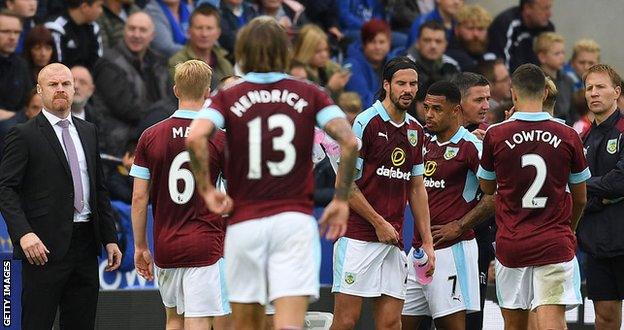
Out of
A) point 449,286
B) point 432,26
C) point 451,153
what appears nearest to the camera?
point 449,286

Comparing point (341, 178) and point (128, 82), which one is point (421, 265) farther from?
point (128, 82)

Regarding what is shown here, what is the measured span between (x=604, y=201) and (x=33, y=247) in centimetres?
475

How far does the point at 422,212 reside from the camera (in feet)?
33.0

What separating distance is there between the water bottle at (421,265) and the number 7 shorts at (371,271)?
10.9 inches

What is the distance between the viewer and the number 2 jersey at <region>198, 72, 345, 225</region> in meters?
7.65

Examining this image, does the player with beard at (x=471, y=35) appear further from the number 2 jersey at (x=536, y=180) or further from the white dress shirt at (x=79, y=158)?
the white dress shirt at (x=79, y=158)

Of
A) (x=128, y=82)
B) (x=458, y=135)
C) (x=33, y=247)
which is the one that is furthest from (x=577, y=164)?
(x=128, y=82)

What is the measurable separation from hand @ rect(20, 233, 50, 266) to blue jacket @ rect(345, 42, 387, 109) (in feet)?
24.9

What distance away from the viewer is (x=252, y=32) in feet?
25.3

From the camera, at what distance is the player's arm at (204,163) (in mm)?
7559

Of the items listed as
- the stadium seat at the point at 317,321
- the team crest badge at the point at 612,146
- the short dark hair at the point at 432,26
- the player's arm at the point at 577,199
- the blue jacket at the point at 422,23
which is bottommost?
the stadium seat at the point at 317,321

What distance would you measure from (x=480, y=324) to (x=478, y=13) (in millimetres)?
7469

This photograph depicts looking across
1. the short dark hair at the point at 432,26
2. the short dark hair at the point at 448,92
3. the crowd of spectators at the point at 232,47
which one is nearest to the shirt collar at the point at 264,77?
the short dark hair at the point at 448,92

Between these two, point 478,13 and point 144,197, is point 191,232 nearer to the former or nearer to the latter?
point 144,197
